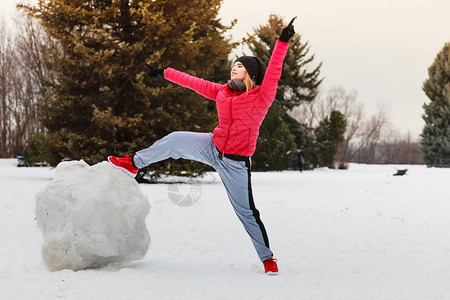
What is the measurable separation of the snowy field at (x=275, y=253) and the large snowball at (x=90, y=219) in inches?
6.4

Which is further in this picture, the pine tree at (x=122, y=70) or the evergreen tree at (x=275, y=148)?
the evergreen tree at (x=275, y=148)

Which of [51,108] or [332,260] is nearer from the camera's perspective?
[332,260]

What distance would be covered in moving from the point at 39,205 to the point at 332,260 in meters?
3.22

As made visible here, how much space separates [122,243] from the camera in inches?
160

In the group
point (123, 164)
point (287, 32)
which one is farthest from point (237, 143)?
point (123, 164)

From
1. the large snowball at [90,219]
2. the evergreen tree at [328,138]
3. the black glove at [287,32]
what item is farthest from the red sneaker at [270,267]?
the evergreen tree at [328,138]

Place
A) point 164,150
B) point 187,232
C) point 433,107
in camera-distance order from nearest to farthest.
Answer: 1. point 164,150
2. point 187,232
3. point 433,107

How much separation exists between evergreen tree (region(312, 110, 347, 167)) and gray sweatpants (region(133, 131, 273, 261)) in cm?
2474

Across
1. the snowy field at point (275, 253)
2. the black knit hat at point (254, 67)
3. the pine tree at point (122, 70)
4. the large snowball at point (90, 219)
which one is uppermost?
the pine tree at point (122, 70)

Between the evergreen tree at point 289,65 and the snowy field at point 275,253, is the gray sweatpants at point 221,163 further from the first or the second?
the evergreen tree at point 289,65

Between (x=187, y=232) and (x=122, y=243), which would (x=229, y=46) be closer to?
(x=187, y=232)

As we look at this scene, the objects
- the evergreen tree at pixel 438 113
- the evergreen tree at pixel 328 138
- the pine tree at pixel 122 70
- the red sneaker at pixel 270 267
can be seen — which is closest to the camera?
the red sneaker at pixel 270 267

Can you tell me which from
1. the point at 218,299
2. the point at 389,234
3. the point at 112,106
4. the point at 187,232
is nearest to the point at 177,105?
the point at 112,106

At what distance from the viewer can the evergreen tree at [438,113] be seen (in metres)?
30.7
